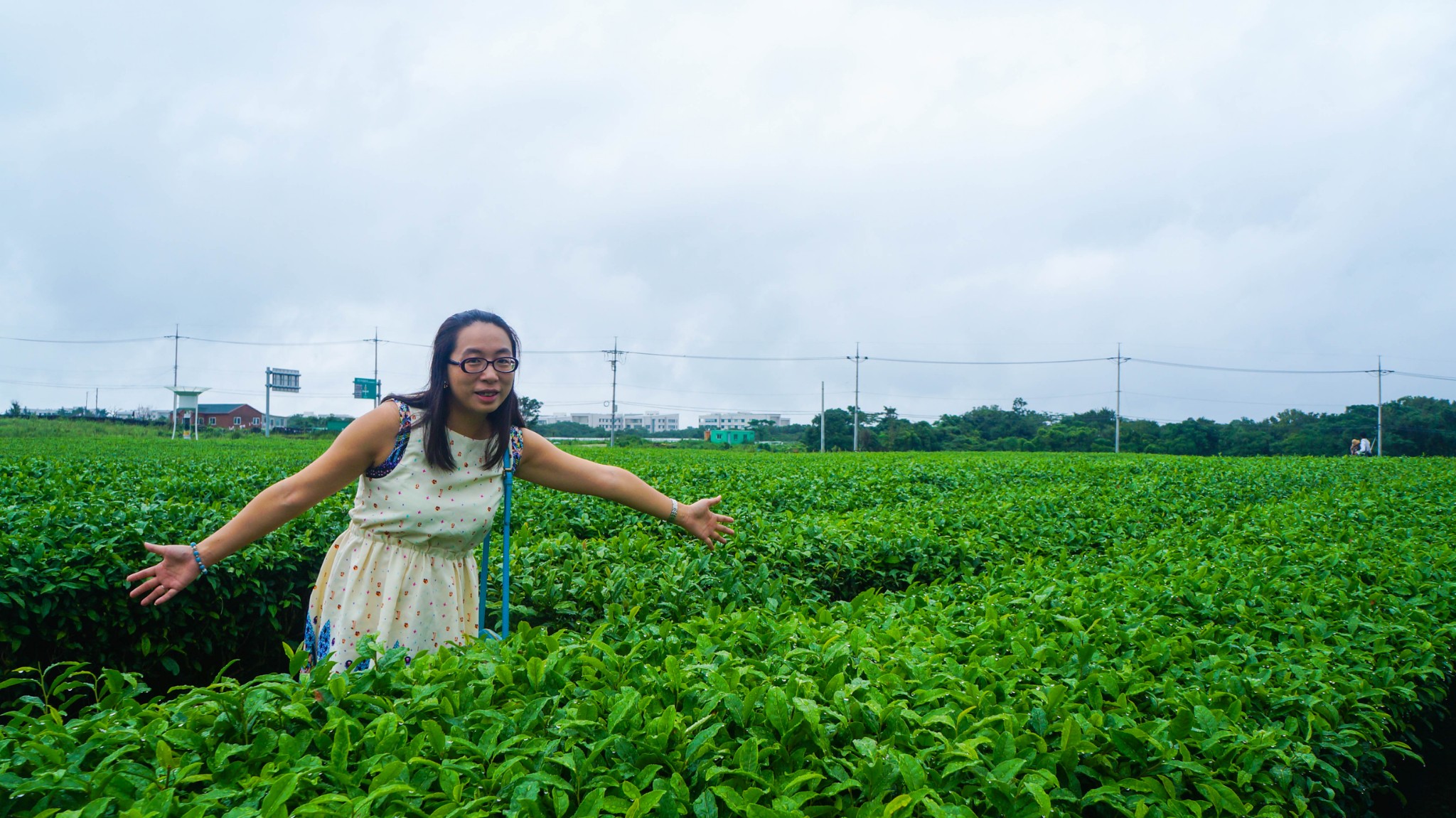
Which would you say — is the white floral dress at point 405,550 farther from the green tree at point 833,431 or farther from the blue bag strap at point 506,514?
the green tree at point 833,431

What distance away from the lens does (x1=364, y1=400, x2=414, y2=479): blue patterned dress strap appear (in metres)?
2.40

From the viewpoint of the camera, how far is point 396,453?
7.89ft

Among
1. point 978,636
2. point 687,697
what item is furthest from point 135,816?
point 978,636

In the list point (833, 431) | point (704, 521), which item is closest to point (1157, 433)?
point (833, 431)

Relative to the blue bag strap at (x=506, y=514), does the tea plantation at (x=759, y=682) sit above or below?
below

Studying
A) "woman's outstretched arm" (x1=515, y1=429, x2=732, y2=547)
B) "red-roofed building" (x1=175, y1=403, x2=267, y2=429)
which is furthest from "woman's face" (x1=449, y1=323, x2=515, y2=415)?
"red-roofed building" (x1=175, y1=403, x2=267, y2=429)

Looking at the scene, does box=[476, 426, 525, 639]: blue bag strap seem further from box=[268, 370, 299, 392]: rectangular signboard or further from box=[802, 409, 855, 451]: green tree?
box=[268, 370, 299, 392]: rectangular signboard

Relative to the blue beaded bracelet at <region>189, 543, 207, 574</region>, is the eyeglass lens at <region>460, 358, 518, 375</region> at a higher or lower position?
higher

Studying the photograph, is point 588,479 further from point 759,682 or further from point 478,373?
point 759,682

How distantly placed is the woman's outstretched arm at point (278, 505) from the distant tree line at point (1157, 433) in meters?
33.4

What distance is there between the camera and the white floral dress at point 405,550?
7.92ft

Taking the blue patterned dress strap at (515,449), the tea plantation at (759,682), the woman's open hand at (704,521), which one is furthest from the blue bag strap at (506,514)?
the woman's open hand at (704,521)

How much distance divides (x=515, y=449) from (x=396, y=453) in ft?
1.18

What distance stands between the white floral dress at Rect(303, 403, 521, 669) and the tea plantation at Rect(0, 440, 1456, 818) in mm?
469
